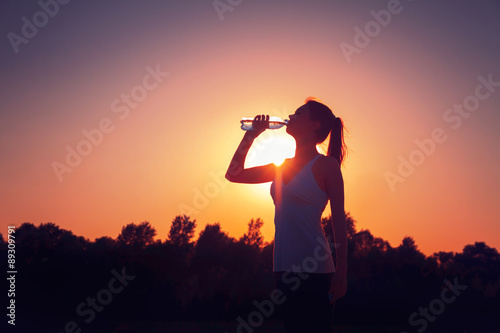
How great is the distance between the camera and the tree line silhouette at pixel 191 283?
81.6 feet

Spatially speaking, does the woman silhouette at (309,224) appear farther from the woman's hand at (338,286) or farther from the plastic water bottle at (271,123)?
the plastic water bottle at (271,123)

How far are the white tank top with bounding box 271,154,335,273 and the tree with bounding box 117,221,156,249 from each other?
1029 inches

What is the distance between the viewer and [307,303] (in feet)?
8.44

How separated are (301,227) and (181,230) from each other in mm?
30509

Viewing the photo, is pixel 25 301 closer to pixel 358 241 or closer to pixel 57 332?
pixel 57 332

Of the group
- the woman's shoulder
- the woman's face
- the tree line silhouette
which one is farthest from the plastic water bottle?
the tree line silhouette

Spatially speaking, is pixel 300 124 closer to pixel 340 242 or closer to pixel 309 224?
pixel 309 224

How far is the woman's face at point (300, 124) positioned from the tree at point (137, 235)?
26.0 m

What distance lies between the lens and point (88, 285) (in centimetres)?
2527

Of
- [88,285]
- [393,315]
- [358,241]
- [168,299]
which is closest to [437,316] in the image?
[393,315]

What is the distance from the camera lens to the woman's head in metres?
3.18

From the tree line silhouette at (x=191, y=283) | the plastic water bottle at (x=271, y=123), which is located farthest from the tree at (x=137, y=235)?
the plastic water bottle at (x=271, y=123)

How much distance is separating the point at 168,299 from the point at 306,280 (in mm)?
24000

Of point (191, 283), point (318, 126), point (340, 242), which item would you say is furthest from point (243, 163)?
point (191, 283)
